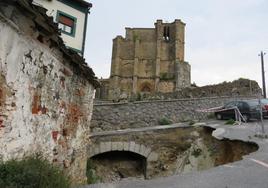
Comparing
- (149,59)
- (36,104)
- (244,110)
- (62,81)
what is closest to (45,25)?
(36,104)

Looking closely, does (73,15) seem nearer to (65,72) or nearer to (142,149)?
(142,149)

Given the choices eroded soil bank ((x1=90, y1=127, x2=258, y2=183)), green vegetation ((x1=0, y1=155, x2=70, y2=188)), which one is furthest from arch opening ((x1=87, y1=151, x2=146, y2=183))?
green vegetation ((x1=0, y1=155, x2=70, y2=188))

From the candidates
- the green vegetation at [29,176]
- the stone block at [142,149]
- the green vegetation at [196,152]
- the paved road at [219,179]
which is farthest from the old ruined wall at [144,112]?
the green vegetation at [29,176]

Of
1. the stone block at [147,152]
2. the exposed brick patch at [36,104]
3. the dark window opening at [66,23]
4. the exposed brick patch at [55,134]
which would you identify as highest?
the dark window opening at [66,23]

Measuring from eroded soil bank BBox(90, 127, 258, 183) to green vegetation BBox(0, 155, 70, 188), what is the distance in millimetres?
9022

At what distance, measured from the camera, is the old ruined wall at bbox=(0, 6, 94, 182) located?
4.50 meters

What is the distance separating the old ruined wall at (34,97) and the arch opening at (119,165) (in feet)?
18.3

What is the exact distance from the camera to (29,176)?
12.5 ft

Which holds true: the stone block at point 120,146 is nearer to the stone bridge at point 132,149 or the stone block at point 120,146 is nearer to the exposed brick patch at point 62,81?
the stone bridge at point 132,149

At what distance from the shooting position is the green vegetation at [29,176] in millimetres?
3666

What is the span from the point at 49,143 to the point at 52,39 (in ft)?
7.23

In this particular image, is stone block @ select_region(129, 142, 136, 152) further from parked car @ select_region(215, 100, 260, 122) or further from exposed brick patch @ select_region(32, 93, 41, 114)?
exposed brick patch @ select_region(32, 93, 41, 114)

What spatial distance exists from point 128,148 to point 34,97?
29.8 feet

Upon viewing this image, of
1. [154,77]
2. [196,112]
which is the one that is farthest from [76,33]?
[154,77]
